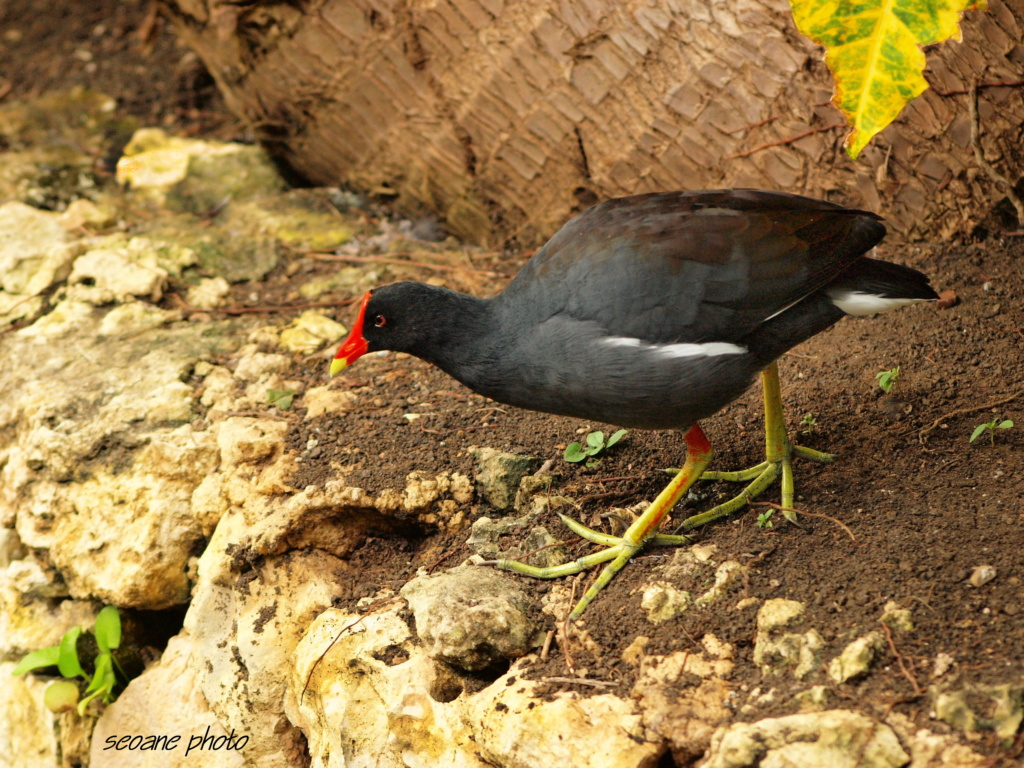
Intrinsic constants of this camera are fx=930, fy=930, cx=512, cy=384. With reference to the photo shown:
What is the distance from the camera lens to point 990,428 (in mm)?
2805

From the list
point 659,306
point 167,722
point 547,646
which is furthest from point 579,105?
point 167,722

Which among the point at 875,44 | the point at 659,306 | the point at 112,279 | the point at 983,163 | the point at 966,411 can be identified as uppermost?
the point at 112,279

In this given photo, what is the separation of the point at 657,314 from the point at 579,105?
1686mm

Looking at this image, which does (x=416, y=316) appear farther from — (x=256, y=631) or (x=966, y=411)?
(x=966, y=411)

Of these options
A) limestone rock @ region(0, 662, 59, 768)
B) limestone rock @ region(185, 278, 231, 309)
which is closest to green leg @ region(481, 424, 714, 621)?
limestone rock @ region(0, 662, 59, 768)

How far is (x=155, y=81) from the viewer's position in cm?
626

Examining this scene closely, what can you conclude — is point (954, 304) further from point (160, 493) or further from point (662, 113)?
point (160, 493)

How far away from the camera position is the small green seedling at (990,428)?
110 inches

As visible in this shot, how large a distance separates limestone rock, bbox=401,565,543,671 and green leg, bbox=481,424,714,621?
136 millimetres

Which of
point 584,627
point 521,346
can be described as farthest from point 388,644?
point 521,346

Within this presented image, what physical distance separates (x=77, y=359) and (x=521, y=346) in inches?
90.9

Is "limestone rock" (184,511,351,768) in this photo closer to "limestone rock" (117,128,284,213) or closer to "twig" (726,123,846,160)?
"twig" (726,123,846,160)

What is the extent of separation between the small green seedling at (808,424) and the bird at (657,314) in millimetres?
270

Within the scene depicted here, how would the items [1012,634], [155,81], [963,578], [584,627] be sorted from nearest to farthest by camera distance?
[1012,634] < [963,578] < [584,627] < [155,81]
